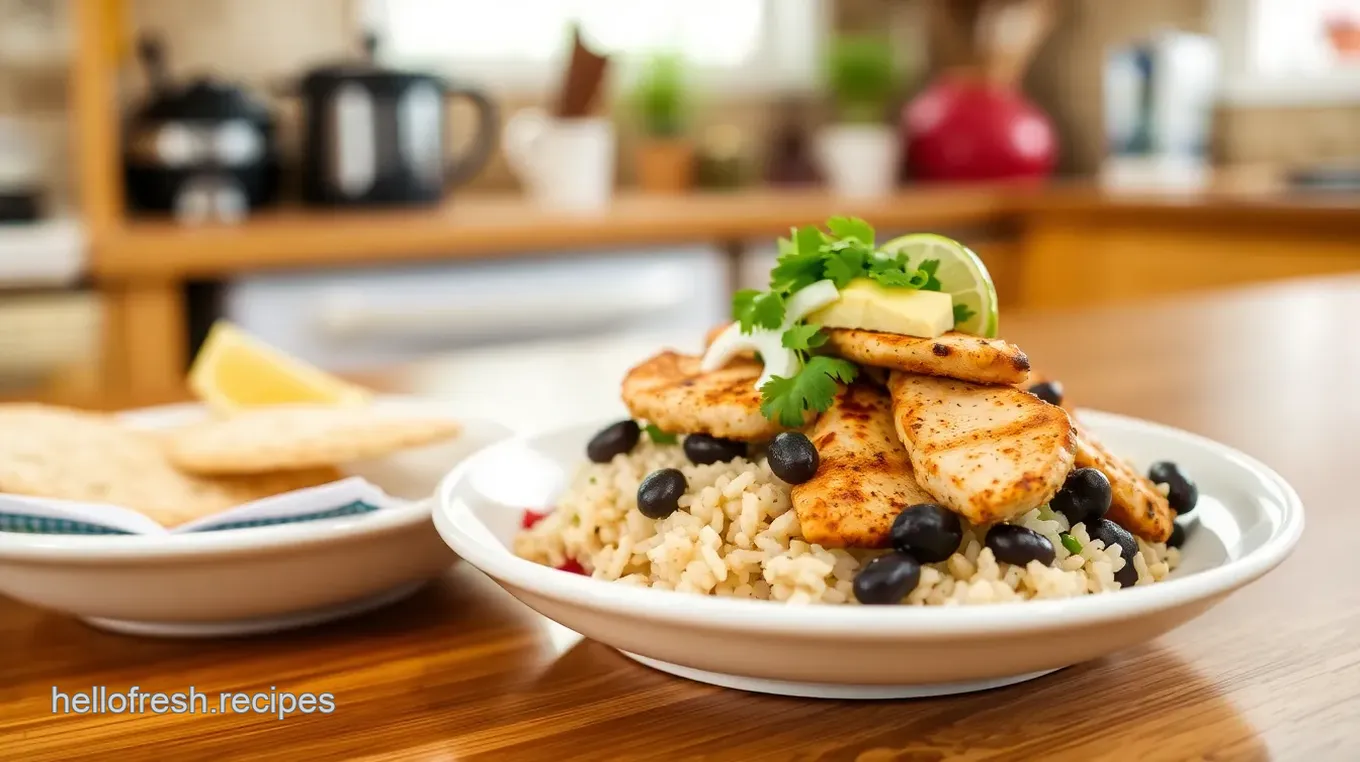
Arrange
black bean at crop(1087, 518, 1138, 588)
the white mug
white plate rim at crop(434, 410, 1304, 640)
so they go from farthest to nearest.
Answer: the white mug < black bean at crop(1087, 518, 1138, 588) < white plate rim at crop(434, 410, 1304, 640)

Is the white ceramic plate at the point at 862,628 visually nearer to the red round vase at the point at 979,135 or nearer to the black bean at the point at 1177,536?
the black bean at the point at 1177,536

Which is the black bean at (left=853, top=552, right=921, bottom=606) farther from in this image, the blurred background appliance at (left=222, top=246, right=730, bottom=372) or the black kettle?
the black kettle

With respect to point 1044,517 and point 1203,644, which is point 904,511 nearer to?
point 1044,517

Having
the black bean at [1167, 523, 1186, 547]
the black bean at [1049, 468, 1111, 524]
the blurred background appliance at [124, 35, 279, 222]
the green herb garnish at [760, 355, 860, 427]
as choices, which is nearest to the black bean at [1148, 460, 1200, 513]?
the black bean at [1167, 523, 1186, 547]

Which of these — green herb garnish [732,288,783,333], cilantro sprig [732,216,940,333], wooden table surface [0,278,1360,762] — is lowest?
wooden table surface [0,278,1360,762]

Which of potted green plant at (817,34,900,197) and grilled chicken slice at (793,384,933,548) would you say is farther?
potted green plant at (817,34,900,197)

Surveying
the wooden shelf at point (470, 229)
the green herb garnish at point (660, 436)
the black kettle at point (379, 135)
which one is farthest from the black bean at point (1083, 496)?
the black kettle at point (379, 135)

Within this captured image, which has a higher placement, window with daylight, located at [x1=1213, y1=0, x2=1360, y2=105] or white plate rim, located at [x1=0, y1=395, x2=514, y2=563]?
window with daylight, located at [x1=1213, y1=0, x2=1360, y2=105]

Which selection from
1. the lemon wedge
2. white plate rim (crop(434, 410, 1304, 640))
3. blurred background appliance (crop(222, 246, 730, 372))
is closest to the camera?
white plate rim (crop(434, 410, 1304, 640))
